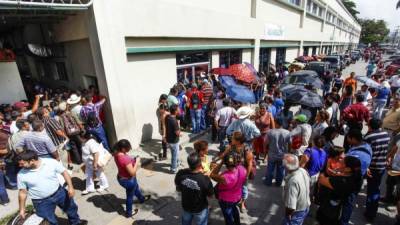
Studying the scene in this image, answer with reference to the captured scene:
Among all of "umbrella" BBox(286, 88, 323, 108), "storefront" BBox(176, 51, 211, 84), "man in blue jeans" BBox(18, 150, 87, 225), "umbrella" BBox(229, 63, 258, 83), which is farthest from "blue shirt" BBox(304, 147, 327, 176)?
"storefront" BBox(176, 51, 211, 84)

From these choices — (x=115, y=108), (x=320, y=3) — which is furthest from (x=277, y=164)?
(x=320, y=3)

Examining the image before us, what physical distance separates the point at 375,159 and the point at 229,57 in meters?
9.22

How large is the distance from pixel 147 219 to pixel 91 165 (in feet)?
5.55

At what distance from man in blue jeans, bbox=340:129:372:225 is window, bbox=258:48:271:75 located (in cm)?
1285

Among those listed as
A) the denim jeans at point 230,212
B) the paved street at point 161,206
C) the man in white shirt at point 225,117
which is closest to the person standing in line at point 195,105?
the man in white shirt at point 225,117

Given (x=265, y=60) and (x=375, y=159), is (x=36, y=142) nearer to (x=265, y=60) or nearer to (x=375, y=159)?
(x=375, y=159)

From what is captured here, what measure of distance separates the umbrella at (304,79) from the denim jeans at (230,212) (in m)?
7.79

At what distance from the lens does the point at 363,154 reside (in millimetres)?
3420

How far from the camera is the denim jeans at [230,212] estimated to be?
11.0ft

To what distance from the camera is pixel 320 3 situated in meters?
26.7

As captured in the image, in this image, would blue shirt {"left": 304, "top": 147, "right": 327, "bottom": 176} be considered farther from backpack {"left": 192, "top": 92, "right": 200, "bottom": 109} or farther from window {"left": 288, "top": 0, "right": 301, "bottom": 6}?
window {"left": 288, "top": 0, "right": 301, "bottom": 6}

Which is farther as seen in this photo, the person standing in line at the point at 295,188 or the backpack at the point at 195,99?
the backpack at the point at 195,99

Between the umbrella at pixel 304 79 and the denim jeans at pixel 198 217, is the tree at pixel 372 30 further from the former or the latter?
the denim jeans at pixel 198 217

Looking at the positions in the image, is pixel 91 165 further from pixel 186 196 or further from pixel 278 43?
pixel 278 43
